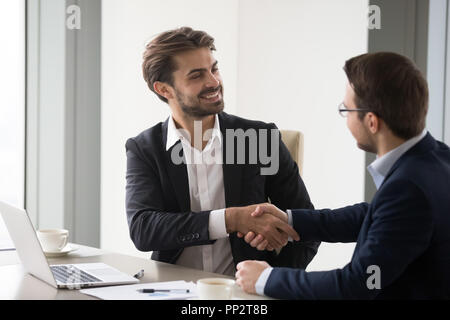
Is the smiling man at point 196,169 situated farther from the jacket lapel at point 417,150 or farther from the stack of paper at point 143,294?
the jacket lapel at point 417,150

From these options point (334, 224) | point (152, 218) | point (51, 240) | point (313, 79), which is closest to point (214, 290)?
point (334, 224)

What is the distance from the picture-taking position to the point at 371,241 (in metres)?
1.33

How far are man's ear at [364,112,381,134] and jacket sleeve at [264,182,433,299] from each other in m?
0.17

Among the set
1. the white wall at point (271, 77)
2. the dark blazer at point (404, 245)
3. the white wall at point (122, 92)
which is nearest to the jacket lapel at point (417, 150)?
the dark blazer at point (404, 245)

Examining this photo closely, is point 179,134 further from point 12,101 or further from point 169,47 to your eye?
point 12,101

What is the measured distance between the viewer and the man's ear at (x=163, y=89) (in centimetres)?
235

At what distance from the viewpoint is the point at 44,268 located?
1.55 meters

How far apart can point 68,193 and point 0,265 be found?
1465 mm

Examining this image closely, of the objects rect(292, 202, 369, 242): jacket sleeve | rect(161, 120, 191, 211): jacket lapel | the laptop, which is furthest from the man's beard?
the laptop

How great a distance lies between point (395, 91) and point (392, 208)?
0.92 feet

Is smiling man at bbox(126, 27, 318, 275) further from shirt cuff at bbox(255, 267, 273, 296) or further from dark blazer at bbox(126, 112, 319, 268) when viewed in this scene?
shirt cuff at bbox(255, 267, 273, 296)

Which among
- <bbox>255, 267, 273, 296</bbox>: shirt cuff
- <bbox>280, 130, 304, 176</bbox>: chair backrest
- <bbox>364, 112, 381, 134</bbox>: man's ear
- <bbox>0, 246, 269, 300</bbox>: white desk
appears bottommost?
<bbox>0, 246, 269, 300</bbox>: white desk

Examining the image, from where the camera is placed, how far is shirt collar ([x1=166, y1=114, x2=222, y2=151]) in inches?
88.0
